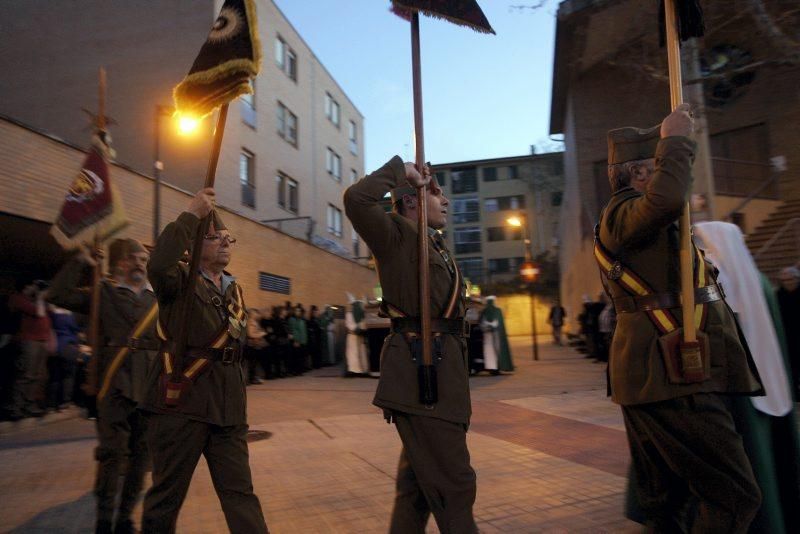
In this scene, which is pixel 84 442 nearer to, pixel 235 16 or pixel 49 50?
pixel 235 16

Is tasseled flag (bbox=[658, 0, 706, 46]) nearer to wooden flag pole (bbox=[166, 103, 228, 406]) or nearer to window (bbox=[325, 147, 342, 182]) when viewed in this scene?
wooden flag pole (bbox=[166, 103, 228, 406])

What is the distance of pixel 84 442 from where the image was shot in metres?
7.28

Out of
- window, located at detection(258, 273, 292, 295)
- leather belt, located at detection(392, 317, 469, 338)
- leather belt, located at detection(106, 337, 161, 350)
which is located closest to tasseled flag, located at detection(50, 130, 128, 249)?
leather belt, located at detection(106, 337, 161, 350)

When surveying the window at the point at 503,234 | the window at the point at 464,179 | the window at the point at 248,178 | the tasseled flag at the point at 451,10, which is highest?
the window at the point at 464,179

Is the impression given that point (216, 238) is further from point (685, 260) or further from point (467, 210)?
point (467, 210)

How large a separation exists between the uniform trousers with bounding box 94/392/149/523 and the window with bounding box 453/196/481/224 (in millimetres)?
51440

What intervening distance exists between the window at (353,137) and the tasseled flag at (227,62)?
3074 centimetres

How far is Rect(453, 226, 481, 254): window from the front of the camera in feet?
180

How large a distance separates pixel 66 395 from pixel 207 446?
7.48 metres

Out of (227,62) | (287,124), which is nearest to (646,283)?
(227,62)

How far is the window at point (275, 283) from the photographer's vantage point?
18.1 meters

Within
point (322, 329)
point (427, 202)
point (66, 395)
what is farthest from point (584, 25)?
point (427, 202)

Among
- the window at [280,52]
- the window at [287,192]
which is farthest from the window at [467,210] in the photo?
the window at [280,52]

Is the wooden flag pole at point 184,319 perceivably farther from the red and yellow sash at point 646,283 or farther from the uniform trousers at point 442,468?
the red and yellow sash at point 646,283
